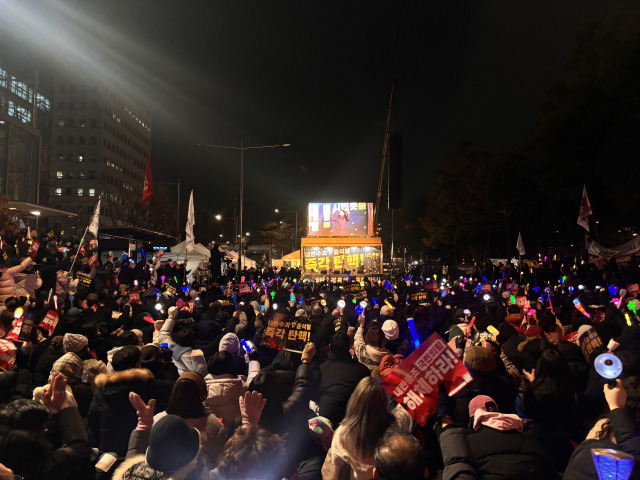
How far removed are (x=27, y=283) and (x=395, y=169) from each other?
67.2 ft

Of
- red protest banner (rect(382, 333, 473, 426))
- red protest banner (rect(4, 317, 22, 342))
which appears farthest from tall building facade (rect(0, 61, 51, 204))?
red protest banner (rect(382, 333, 473, 426))

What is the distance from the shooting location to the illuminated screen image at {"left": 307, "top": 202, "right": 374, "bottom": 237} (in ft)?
149

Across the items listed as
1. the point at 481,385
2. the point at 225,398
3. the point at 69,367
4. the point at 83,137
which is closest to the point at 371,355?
the point at 481,385

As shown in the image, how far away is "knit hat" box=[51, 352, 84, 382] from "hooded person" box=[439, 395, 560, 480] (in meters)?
3.67

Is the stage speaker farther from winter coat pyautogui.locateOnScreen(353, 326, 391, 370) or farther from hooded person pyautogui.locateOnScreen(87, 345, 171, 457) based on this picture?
hooded person pyautogui.locateOnScreen(87, 345, 171, 457)

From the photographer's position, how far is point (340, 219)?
45812mm

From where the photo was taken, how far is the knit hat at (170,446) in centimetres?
312

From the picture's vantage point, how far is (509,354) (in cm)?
675

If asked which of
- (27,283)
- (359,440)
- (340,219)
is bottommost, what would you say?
(359,440)

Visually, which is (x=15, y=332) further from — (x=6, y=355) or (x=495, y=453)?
(x=495, y=453)

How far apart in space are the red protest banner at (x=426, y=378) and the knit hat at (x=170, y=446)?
1.94 meters

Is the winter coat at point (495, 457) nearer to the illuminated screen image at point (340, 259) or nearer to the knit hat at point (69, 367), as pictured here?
the knit hat at point (69, 367)

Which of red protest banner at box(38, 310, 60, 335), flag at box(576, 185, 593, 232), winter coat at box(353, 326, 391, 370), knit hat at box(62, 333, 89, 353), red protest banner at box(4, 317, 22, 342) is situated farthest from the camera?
flag at box(576, 185, 593, 232)

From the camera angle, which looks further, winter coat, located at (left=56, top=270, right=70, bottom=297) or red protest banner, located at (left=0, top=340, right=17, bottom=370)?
winter coat, located at (left=56, top=270, right=70, bottom=297)
